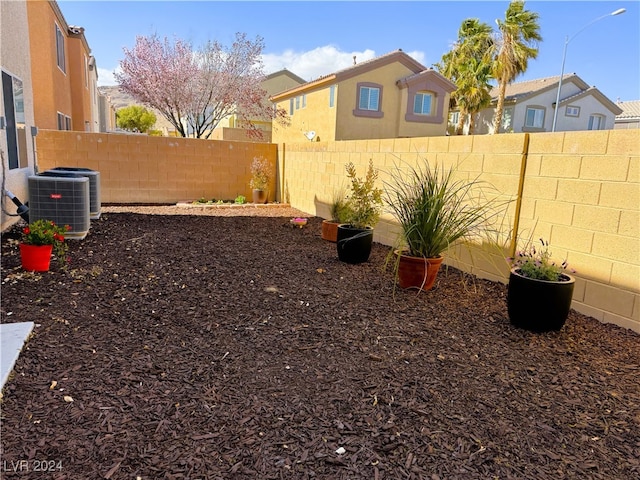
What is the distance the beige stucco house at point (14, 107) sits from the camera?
5.70 metres

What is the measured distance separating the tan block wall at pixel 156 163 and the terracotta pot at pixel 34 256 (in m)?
6.53

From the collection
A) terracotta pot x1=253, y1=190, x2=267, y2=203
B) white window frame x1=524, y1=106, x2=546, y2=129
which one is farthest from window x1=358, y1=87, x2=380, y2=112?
white window frame x1=524, y1=106, x2=546, y2=129

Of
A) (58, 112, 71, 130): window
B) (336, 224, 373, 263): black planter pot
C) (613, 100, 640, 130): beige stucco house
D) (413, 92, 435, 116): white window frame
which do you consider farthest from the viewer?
(613, 100, 640, 130): beige stucco house

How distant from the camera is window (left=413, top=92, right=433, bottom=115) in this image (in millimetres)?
19969

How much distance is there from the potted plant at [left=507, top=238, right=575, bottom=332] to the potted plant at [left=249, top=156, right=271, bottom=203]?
859cm

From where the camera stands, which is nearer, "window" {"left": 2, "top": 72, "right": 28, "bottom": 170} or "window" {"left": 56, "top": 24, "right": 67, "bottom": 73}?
"window" {"left": 2, "top": 72, "right": 28, "bottom": 170}

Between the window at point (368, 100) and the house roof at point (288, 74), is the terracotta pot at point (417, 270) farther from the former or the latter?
the house roof at point (288, 74)

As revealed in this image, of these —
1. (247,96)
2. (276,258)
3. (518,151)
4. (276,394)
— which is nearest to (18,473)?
(276,394)

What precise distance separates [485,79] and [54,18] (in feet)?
66.6

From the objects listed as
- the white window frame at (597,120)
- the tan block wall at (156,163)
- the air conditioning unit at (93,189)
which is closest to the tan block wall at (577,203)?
the air conditioning unit at (93,189)

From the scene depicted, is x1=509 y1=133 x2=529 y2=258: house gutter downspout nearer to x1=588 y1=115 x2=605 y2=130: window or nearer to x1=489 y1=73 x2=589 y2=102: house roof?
x1=489 y1=73 x2=589 y2=102: house roof

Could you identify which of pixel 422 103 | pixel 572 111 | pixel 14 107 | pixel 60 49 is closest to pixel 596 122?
pixel 572 111

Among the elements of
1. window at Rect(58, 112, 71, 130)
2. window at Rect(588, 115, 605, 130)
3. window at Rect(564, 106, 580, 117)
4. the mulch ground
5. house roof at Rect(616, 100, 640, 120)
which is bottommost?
the mulch ground

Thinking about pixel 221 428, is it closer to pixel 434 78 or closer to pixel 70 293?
pixel 70 293
